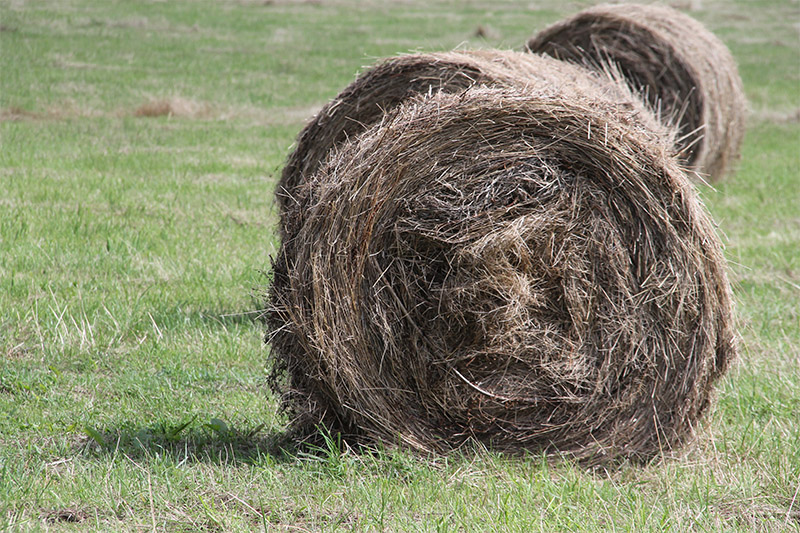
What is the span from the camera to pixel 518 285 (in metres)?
3.74

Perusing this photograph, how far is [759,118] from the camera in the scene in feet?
54.5

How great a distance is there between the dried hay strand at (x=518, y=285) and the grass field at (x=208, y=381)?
180 millimetres

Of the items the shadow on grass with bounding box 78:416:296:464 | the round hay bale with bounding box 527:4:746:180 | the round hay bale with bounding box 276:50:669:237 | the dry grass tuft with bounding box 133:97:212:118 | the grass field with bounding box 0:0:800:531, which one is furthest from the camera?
the dry grass tuft with bounding box 133:97:212:118

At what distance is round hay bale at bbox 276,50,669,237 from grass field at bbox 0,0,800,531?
0.79 meters

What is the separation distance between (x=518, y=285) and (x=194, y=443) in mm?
1478

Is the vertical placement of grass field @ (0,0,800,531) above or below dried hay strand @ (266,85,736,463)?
below

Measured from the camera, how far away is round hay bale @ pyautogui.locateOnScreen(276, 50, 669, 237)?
17.1 feet

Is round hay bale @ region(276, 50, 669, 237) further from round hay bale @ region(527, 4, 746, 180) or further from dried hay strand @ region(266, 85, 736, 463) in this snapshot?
round hay bale @ region(527, 4, 746, 180)

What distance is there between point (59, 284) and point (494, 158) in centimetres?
324

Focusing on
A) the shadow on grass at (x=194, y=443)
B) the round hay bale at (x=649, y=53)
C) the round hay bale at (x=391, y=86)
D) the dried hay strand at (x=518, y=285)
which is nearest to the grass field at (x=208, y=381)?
the shadow on grass at (x=194, y=443)

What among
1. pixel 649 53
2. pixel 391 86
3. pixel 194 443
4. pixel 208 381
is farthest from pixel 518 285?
pixel 649 53

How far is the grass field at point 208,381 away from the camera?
3.21 m

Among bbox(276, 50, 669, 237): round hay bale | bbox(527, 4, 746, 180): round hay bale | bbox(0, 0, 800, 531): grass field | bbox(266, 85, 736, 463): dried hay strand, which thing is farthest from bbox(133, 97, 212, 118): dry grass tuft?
bbox(266, 85, 736, 463): dried hay strand

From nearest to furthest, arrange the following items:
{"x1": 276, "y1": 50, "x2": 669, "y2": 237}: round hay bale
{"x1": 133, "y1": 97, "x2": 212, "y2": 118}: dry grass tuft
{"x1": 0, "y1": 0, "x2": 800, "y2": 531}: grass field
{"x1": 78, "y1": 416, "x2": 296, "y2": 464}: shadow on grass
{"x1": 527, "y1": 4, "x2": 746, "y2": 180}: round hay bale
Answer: {"x1": 0, "y1": 0, "x2": 800, "y2": 531}: grass field
{"x1": 78, "y1": 416, "x2": 296, "y2": 464}: shadow on grass
{"x1": 276, "y1": 50, "x2": 669, "y2": 237}: round hay bale
{"x1": 527, "y1": 4, "x2": 746, "y2": 180}: round hay bale
{"x1": 133, "y1": 97, "x2": 212, "y2": 118}: dry grass tuft
